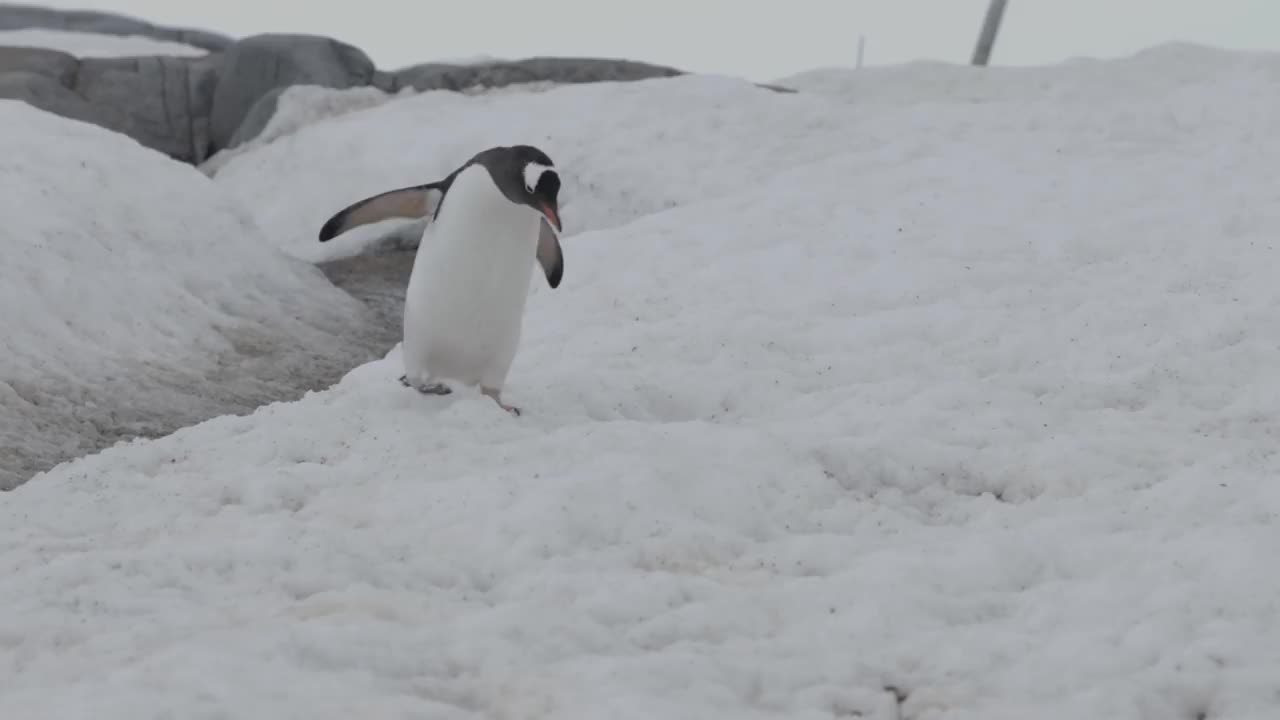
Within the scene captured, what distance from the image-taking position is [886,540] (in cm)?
425

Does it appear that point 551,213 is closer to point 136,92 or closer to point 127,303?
point 127,303

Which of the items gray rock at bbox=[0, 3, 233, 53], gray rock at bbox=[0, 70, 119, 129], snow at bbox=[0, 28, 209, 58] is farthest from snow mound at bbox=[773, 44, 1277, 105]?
gray rock at bbox=[0, 3, 233, 53]

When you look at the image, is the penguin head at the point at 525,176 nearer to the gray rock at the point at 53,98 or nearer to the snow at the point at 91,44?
the gray rock at the point at 53,98

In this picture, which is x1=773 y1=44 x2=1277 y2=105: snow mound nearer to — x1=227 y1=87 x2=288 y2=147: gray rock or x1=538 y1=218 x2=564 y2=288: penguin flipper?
x1=227 y1=87 x2=288 y2=147: gray rock

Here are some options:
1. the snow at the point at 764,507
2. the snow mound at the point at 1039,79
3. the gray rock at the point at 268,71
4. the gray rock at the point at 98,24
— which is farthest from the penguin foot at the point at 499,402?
the gray rock at the point at 98,24

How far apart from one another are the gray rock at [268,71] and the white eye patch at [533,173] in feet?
55.3

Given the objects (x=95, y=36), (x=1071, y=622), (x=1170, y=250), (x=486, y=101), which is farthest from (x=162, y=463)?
(x=95, y=36)

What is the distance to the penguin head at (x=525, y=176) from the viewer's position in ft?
17.2

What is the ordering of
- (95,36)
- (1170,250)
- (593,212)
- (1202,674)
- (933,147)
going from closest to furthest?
1. (1202,674)
2. (1170,250)
3. (933,147)
4. (593,212)
5. (95,36)

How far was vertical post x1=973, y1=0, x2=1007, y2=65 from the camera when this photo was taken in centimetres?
2086

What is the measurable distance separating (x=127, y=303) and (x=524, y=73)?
13.1 meters

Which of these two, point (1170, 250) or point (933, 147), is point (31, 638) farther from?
point (933, 147)

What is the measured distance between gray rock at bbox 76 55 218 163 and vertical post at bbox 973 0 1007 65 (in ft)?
46.4

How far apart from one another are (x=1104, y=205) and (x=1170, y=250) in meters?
1.36
